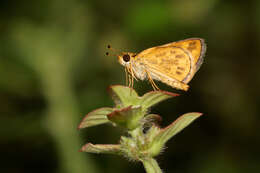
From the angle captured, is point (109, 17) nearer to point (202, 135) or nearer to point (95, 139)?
point (95, 139)

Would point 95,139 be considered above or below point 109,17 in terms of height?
below

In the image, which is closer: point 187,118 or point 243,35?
point 187,118

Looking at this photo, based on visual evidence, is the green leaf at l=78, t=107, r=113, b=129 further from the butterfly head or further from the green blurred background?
the green blurred background

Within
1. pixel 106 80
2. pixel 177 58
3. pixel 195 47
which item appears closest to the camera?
pixel 195 47

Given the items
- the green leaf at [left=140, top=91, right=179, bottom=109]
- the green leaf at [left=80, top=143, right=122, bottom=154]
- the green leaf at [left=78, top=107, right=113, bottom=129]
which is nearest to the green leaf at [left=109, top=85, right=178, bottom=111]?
the green leaf at [left=140, top=91, right=179, bottom=109]

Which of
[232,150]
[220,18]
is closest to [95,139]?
[232,150]

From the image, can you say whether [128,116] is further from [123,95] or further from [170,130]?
[170,130]

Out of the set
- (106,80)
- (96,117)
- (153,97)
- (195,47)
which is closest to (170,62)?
(195,47)
